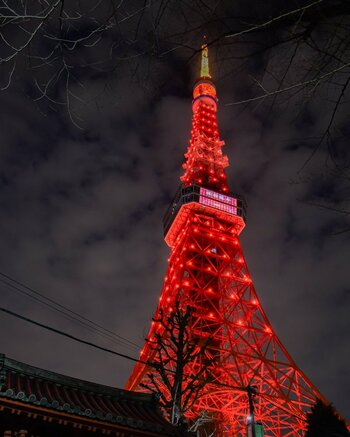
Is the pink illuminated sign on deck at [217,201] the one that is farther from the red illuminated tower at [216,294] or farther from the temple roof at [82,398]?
the temple roof at [82,398]

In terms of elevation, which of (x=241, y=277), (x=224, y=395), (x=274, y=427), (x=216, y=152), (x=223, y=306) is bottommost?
(x=274, y=427)

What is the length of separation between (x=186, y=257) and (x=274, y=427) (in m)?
11.1

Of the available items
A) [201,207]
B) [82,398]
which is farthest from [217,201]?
[82,398]

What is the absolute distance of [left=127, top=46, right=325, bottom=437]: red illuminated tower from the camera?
61.4 ft

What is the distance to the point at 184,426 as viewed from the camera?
662cm

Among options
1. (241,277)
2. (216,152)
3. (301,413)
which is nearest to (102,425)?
(301,413)

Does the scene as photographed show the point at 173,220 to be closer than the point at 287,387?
No

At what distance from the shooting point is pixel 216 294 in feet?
75.0

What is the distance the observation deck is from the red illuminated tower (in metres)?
0.07

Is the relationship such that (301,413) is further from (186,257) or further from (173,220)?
(173,220)

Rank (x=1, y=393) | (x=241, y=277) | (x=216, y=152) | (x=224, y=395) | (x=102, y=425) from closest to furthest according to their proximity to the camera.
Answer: (x=1, y=393), (x=102, y=425), (x=224, y=395), (x=241, y=277), (x=216, y=152)

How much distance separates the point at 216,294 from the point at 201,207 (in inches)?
281

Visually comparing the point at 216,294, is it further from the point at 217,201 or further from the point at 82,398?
the point at 82,398

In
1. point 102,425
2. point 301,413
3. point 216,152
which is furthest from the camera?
point 216,152
